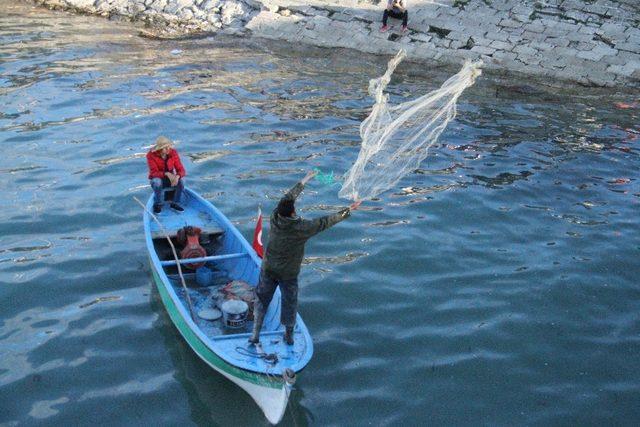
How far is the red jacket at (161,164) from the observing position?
13.5m

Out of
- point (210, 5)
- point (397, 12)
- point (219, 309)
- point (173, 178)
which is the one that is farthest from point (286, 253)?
point (210, 5)

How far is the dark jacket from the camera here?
353 inches

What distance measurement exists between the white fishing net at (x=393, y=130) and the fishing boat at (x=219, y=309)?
7.38 ft

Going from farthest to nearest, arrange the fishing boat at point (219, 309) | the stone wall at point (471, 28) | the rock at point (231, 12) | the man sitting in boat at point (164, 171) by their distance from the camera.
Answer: the rock at point (231, 12) < the stone wall at point (471, 28) < the man sitting in boat at point (164, 171) < the fishing boat at point (219, 309)

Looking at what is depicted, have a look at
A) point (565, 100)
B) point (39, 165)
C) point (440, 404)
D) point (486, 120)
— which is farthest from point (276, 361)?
point (565, 100)

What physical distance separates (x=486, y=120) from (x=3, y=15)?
2028cm

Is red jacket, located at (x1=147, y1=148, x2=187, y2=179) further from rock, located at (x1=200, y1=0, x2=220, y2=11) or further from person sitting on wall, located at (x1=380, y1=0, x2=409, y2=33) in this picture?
rock, located at (x1=200, y1=0, x2=220, y2=11)

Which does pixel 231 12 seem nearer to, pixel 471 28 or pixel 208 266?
pixel 471 28

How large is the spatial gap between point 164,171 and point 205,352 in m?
5.16

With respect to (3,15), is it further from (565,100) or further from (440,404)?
(440,404)

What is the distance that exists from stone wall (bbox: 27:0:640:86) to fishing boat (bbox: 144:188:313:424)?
1354 cm

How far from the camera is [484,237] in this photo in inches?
555

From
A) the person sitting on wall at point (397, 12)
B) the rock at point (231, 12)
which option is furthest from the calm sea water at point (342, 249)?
the rock at point (231, 12)

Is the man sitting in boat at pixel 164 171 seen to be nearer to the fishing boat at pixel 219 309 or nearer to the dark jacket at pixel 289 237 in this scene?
the fishing boat at pixel 219 309
